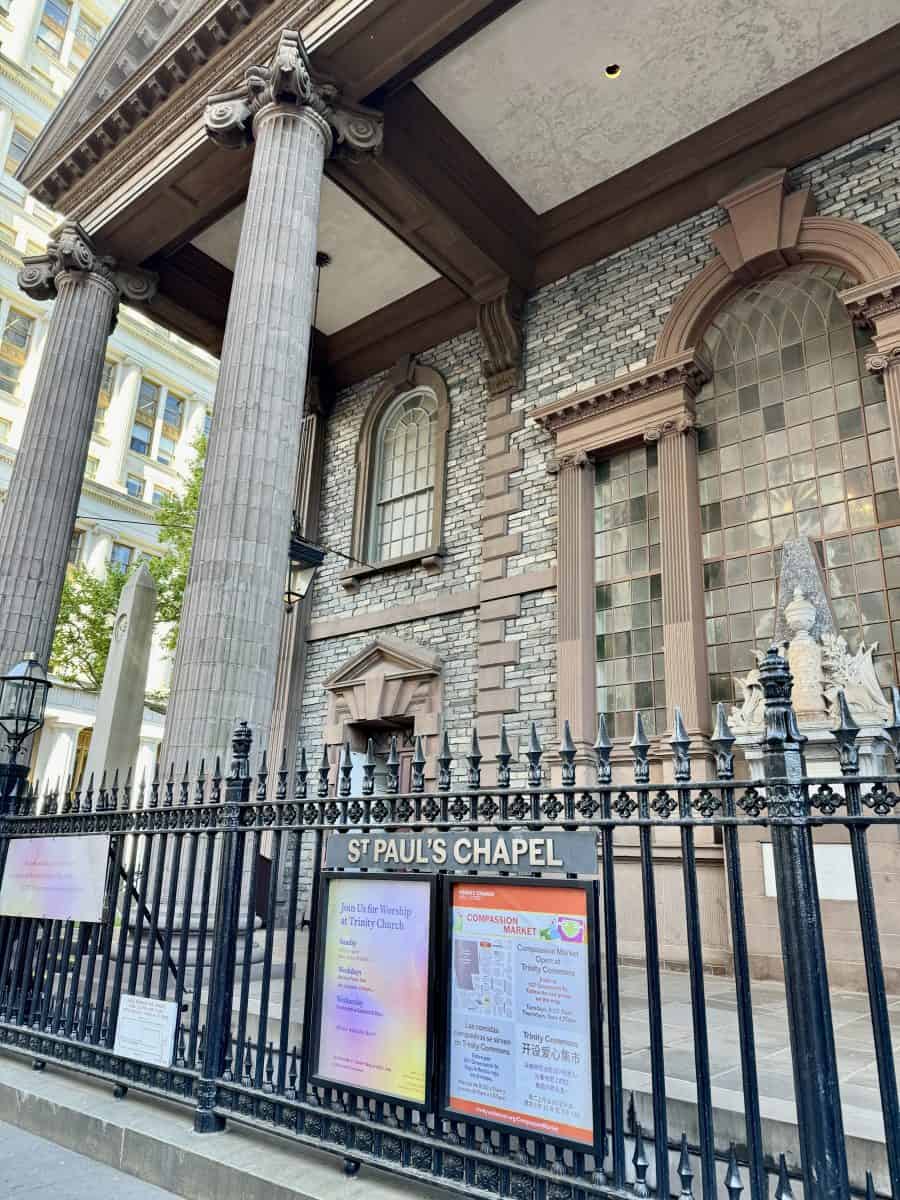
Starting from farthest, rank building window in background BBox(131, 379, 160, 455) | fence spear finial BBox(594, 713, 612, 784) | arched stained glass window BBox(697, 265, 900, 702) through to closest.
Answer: building window in background BBox(131, 379, 160, 455), arched stained glass window BBox(697, 265, 900, 702), fence spear finial BBox(594, 713, 612, 784)

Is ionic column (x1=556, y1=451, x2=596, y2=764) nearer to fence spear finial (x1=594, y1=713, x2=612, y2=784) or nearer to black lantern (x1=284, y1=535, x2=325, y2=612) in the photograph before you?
black lantern (x1=284, y1=535, x2=325, y2=612)

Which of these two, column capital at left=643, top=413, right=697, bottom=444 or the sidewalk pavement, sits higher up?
column capital at left=643, top=413, right=697, bottom=444

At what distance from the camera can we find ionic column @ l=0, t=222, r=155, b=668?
1027cm

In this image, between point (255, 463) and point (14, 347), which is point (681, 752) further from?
point (14, 347)

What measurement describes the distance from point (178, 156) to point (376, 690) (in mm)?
7896

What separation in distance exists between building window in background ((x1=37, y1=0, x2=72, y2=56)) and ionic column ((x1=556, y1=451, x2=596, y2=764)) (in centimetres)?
3159

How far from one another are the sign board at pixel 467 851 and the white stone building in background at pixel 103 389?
21.6m

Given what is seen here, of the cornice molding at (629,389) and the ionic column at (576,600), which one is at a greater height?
the cornice molding at (629,389)

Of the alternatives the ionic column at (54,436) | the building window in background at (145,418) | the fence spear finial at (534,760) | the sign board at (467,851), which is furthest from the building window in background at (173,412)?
the fence spear finial at (534,760)

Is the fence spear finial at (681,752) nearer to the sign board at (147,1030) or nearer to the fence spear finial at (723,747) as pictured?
the fence spear finial at (723,747)

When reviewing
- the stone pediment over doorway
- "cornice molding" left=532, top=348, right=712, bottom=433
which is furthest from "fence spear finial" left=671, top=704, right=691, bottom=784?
the stone pediment over doorway

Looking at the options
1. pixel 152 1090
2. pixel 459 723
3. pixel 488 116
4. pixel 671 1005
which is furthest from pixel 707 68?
pixel 152 1090

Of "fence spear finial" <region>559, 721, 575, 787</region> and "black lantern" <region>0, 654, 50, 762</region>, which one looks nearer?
"fence spear finial" <region>559, 721, 575, 787</region>

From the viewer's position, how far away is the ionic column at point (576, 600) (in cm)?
1015
